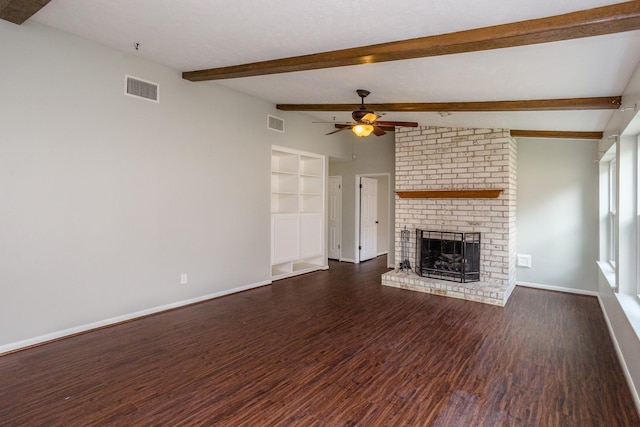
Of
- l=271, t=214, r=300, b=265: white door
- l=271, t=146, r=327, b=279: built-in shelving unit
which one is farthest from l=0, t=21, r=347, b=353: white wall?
l=271, t=146, r=327, b=279: built-in shelving unit

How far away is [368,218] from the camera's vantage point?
815 cm

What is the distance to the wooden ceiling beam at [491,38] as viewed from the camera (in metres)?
1.92

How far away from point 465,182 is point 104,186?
510 cm

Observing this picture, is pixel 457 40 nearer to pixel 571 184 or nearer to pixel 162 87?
pixel 162 87

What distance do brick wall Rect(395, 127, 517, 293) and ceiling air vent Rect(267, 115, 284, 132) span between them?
2121 mm

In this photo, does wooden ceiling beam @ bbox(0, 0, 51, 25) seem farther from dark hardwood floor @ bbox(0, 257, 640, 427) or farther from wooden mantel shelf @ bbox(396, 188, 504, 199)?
wooden mantel shelf @ bbox(396, 188, 504, 199)

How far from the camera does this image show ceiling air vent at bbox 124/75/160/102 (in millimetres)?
3760

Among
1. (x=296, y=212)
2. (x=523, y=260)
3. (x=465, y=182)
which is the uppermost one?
(x=465, y=182)

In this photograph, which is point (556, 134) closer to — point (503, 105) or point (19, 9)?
point (503, 105)

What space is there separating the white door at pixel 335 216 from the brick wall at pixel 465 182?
211cm

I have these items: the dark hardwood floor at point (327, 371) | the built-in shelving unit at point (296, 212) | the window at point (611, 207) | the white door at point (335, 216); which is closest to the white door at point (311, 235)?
the built-in shelving unit at point (296, 212)

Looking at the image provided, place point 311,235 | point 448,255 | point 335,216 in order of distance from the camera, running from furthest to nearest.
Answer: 1. point 335,216
2. point 311,235
3. point 448,255

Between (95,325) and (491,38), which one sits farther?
(95,325)

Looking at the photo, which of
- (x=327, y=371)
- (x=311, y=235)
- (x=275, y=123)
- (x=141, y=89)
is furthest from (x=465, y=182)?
→ (x=141, y=89)
